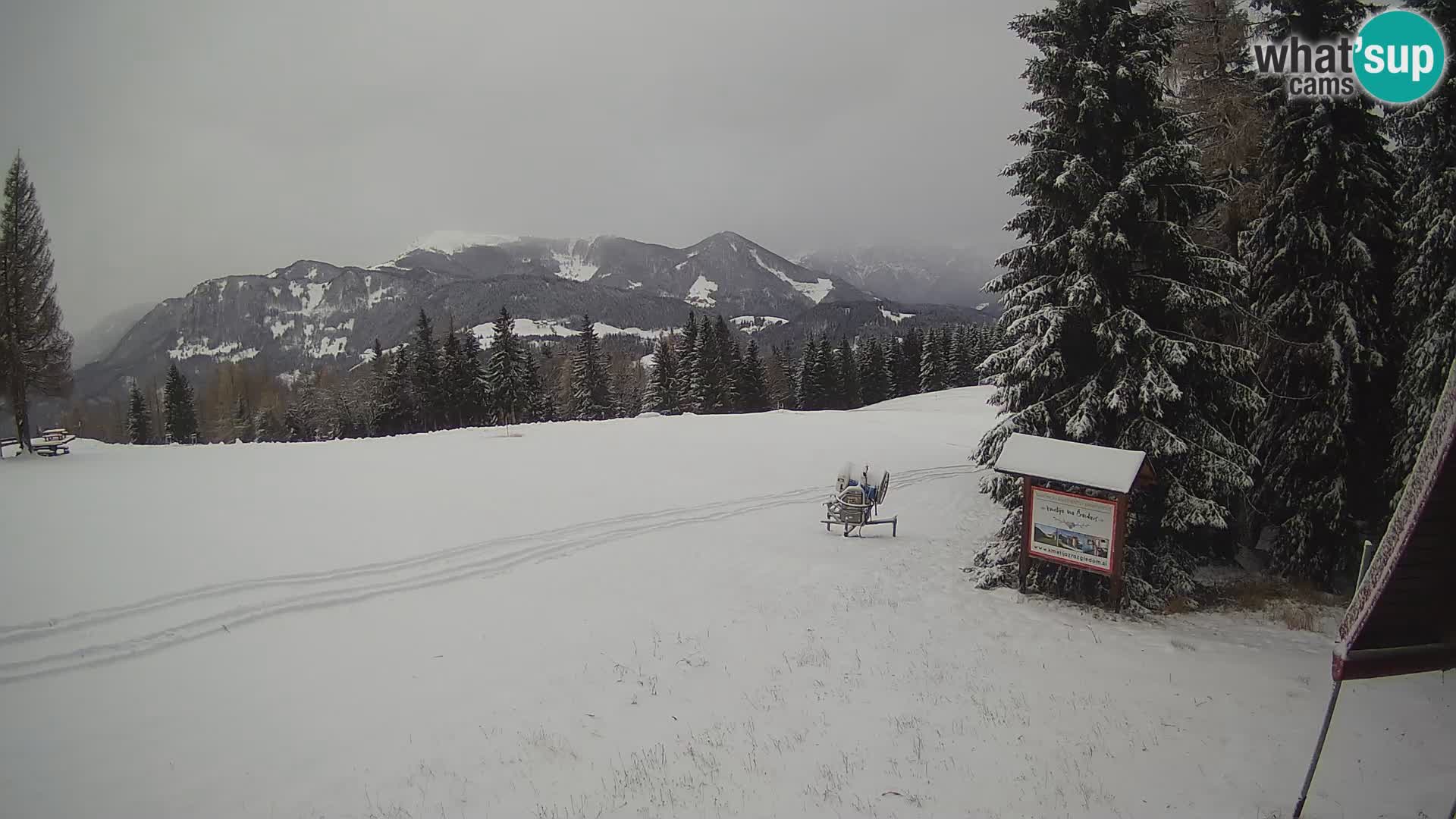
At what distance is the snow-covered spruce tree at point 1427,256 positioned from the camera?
9820 mm

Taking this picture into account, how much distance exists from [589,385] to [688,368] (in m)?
10.4

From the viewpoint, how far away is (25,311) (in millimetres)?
23250

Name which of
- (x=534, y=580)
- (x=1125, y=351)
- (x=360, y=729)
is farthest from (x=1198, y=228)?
(x=360, y=729)

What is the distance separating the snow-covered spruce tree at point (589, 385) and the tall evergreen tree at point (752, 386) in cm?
1412

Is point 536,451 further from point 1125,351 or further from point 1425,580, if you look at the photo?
point 1425,580

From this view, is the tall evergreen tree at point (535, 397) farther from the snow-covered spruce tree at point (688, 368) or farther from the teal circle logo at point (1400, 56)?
the teal circle logo at point (1400, 56)

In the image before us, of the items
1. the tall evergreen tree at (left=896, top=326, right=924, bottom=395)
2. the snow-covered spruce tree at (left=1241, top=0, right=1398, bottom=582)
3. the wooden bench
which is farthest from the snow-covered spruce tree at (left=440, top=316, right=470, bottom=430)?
the snow-covered spruce tree at (left=1241, top=0, right=1398, bottom=582)

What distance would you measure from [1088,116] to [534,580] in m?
14.6

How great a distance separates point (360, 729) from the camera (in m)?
7.73

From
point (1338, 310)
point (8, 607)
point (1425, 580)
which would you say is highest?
point (1338, 310)

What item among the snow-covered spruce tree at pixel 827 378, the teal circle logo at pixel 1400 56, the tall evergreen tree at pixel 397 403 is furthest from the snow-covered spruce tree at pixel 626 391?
the teal circle logo at pixel 1400 56

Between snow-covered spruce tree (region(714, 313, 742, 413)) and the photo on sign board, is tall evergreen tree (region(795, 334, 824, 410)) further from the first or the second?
the photo on sign board

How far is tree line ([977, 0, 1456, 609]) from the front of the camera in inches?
421

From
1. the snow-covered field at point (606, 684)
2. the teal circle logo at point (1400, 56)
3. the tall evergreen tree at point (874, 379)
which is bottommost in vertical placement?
the snow-covered field at point (606, 684)
